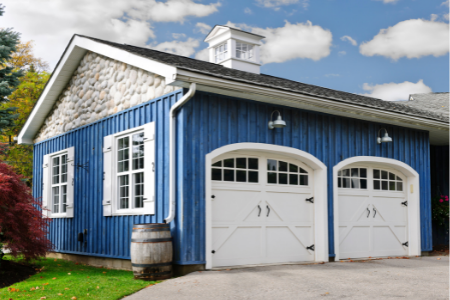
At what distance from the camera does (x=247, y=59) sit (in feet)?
40.4

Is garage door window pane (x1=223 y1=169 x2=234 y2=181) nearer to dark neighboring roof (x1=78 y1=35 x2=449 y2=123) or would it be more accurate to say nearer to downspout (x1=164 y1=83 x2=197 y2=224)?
downspout (x1=164 y1=83 x2=197 y2=224)

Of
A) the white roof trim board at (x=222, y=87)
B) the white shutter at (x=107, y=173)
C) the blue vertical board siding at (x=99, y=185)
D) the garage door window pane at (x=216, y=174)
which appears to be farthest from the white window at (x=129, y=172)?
the white roof trim board at (x=222, y=87)

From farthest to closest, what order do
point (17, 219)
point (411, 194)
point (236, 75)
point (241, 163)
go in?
point (411, 194), point (236, 75), point (241, 163), point (17, 219)

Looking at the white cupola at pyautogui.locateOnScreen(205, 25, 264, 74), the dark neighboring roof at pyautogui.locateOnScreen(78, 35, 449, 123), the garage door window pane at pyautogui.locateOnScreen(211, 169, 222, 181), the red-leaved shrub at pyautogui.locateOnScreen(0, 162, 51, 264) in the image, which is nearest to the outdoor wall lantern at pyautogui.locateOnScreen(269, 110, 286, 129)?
the dark neighboring roof at pyautogui.locateOnScreen(78, 35, 449, 123)

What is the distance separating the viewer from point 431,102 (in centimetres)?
1522

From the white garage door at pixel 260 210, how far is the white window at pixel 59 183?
433 centimetres

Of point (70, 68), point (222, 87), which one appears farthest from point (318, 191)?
point (70, 68)

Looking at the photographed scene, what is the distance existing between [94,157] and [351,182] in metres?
5.41

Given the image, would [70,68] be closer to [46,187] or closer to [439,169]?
[46,187]

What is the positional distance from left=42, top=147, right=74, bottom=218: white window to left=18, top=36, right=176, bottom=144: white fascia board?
1201mm

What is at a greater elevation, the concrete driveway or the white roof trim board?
the white roof trim board

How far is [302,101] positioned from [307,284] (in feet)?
11.0

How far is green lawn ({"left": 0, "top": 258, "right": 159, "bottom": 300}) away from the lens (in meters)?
5.71

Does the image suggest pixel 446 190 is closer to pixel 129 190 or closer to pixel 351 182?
pixel 351 182
